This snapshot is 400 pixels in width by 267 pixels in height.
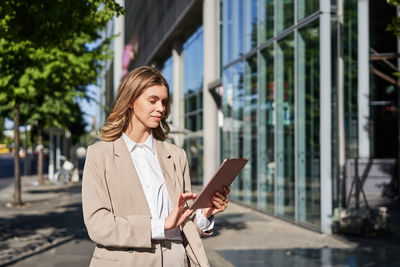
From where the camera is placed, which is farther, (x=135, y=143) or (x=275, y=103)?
(x=275, y=103)

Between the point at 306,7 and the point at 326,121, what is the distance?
2386 millimetres

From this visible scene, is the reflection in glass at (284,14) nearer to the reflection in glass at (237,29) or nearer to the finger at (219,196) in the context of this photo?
the reflection in glass at (237,29)

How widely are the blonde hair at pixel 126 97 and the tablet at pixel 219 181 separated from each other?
1.39 ft

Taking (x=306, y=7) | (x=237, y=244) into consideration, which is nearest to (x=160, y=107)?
(x=237, y=244)

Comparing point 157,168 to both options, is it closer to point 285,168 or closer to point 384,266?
point 384,266

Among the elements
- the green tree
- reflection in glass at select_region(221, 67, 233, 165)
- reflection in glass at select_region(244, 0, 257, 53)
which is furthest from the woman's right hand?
reflection in glass at select_region(221, 67, 233, 165)

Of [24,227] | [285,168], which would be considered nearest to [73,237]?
[24,227]

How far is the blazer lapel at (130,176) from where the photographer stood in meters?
2.26

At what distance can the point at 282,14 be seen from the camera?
37.7 ft

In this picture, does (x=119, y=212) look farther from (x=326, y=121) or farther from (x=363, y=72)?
(x=363, y=72)

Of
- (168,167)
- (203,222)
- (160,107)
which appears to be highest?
(160,107)

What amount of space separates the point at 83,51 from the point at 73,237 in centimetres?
972

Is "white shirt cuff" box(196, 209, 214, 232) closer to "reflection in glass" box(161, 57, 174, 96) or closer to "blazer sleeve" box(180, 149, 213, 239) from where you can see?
"blazer sleeve" box(180, 149, 213, 239)

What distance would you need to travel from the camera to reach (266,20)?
12578 mm
